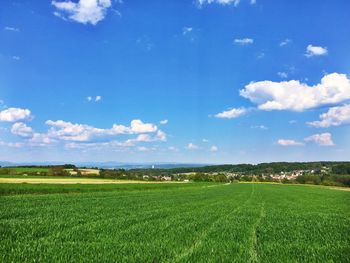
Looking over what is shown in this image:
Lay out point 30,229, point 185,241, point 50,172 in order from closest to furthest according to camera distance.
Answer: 1. point 185,241
2. point 30,229
3. point 50,172

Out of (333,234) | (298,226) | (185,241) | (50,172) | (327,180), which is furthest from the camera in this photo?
(327,180)

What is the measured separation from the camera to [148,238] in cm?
1217

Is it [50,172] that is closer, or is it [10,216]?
[10,216]

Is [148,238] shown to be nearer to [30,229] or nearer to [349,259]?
[30,229]

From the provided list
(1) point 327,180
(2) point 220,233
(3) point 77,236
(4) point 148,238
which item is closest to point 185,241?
(4) point 148,238

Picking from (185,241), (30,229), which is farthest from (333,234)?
(30,229)

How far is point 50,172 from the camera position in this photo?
115625 mm

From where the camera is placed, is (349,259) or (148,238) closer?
(349,259)

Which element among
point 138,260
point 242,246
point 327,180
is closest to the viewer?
point 138,260

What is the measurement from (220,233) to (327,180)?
169 meters

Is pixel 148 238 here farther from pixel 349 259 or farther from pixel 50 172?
pixel 50 172

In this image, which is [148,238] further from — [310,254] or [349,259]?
[349,259]

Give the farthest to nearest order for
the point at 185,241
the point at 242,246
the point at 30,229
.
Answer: the point at 30,229, the point at 185,241, the point at 242,246

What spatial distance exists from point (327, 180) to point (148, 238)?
562ft
